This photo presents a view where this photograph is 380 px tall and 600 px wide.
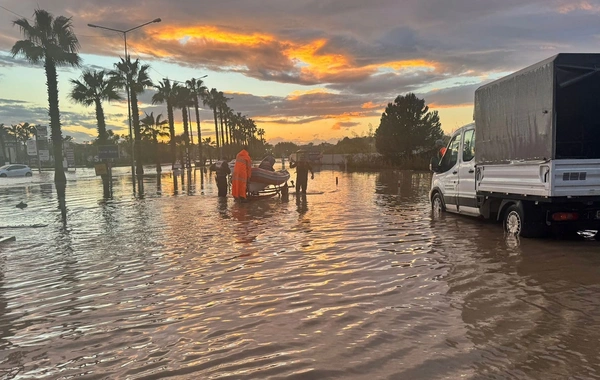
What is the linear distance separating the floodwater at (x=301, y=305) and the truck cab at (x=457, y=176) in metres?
0.87

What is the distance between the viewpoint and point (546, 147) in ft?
25.4

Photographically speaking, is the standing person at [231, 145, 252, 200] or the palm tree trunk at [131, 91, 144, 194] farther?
the palm tree trunk at [131, 91, 144, 194]

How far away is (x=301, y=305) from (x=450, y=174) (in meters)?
7.86

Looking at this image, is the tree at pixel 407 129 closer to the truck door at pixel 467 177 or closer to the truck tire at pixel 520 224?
the truck door at pixel 467 177

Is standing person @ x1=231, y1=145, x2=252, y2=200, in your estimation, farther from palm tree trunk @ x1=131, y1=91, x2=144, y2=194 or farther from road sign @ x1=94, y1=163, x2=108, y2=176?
palm tree trunk @ x1=131, y1=91, x2=144, y2=194

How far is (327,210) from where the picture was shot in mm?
14055

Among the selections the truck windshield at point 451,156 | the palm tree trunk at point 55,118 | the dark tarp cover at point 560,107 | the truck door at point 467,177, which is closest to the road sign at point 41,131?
the palm tree trunk at point 55,118

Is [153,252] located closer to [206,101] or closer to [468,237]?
[468,237]

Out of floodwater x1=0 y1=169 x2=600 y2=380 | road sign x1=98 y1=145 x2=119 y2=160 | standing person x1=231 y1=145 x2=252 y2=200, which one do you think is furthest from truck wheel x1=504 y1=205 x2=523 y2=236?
road sign x1=98 y1=145 x2=119 y2=160

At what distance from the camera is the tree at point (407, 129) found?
47.8m

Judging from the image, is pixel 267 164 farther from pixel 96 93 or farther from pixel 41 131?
pixel 41 131

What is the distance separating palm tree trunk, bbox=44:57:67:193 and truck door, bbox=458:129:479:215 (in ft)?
103

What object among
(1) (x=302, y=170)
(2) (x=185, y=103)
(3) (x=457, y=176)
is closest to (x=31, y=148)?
(2) (x=185, y=103)

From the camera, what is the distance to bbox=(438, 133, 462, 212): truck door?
11.5 meters
